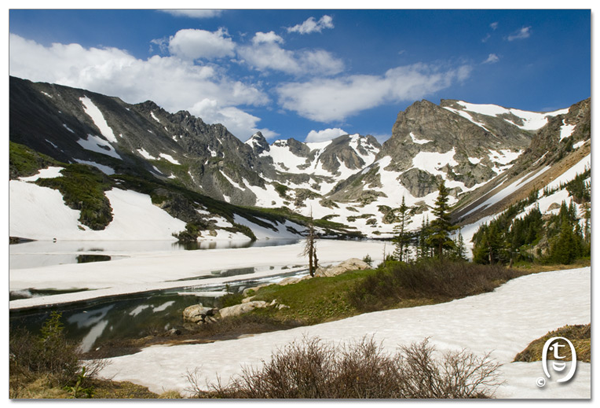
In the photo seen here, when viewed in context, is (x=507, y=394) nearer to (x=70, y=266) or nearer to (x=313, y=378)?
(x=313, y=378)

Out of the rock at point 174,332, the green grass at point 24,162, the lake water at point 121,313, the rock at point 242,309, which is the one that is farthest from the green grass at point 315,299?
the green grass at point 24,162

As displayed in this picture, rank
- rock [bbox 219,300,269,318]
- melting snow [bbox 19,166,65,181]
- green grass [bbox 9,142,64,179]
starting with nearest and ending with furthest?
rock [bbox 219,300,269,318], green grass [bbox 9,142,64,179], melting snow [bbox 19,166,65,181]

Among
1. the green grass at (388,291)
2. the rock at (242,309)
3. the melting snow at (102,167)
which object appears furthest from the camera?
the melting snow at (102,167)

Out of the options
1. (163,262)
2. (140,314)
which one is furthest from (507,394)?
(163,262)

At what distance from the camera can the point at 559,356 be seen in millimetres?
6395

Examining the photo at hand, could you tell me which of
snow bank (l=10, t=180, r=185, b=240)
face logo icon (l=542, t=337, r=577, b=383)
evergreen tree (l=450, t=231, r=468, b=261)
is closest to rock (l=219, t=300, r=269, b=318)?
face logo icon (l=542, t=337, r=577, b=383)

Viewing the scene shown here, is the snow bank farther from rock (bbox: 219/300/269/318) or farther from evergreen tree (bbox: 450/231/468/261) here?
evergreen tree (bbox: 450/231/468/261)

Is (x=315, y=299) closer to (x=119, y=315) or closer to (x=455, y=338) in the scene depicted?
(x=455, y=338)

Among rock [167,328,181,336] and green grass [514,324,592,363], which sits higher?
green grass [514,324,592,363]

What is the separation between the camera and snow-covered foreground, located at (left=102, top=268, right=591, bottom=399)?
20.9ft

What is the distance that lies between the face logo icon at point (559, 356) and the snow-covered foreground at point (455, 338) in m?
0.14

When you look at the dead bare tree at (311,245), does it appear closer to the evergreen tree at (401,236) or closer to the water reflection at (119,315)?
the water reflection at (119,315)

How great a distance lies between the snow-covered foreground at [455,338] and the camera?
20.9 ft

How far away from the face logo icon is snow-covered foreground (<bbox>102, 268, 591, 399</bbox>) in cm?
14
